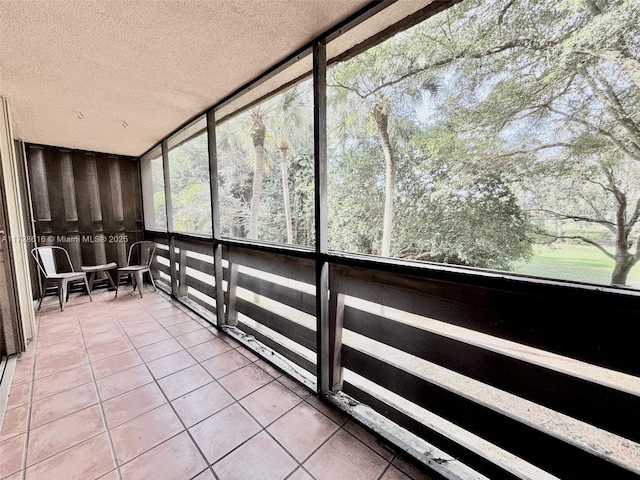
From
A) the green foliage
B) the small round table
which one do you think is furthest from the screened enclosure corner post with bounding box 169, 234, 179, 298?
the green foliage

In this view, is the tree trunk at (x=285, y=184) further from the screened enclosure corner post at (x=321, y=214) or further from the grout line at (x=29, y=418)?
the grout line at (x=29, y=418)

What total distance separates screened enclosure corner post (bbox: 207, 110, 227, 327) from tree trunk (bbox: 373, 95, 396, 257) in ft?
13.6

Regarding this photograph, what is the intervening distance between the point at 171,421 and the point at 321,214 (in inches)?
59.7

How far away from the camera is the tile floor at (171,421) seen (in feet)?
4.07

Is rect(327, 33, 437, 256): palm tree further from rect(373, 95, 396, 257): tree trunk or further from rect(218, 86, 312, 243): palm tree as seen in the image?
rect(218, 86, 312, 243): palm tree

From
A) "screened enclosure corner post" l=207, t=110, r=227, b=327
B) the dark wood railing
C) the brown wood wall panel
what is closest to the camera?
the dark wood railing

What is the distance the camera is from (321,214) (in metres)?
1.61

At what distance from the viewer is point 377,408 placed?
1555 millimetres

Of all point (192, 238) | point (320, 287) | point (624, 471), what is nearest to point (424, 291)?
point (320, 287)

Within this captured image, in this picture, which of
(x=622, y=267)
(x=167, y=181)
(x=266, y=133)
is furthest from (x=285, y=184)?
(x=622, y=267)

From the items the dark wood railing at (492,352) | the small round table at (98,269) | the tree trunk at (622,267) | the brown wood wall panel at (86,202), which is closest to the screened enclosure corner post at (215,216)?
the dark wood railing at (492,352)

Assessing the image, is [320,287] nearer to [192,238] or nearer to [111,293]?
[192,238]

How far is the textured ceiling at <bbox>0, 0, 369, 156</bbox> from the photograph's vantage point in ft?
4.14

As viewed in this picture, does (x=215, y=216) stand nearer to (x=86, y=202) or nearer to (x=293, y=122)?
(x=86, y=202)
